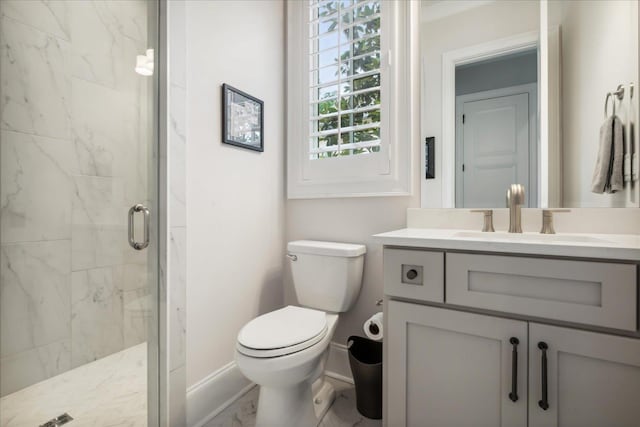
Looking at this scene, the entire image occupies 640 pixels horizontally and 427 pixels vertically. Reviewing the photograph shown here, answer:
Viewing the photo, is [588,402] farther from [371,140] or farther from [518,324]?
[371,140]

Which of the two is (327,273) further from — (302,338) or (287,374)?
(287,374)

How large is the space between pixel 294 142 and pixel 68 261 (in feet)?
4.13

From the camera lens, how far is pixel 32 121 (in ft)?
3.83

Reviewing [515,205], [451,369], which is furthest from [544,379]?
[515,205]

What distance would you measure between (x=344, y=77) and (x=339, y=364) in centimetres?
162

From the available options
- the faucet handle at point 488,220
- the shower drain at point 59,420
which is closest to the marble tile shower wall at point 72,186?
the shower drain at point 59,420

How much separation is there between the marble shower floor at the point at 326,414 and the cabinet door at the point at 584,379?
73cm

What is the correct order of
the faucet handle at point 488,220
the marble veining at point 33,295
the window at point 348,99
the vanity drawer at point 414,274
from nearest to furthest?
the vanity drawer at point 414,274 → the marble veining at point 33,295 → the faucet handle at point 488,220 → the window at point 348,99

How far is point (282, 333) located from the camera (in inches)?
47.9

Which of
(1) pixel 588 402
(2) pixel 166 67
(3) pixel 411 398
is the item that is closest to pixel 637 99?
(1) pixel 588 402

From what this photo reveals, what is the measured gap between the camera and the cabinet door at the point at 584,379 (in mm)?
809

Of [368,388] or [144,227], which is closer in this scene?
[144,227]

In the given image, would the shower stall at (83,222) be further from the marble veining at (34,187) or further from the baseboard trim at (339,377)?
the baseboard trim at (339,377)

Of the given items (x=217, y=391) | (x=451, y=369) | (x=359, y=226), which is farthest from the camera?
(x=359, y=226)
